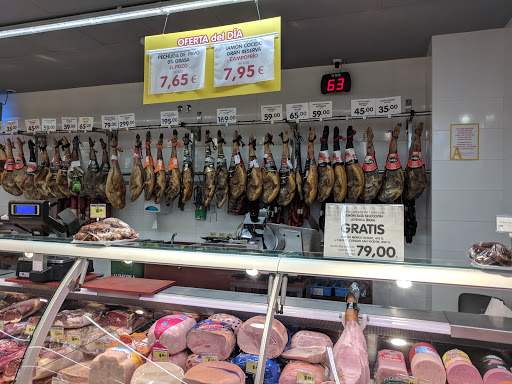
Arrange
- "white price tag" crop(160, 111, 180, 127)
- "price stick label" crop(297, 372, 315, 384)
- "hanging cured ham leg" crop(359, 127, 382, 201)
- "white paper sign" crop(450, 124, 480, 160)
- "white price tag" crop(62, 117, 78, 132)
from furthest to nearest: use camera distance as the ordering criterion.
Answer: "white price tag" crop(62, 117, 78, 132) < "white price tag" crop(160, 111, 180, 127) < "hanging cured ham leg" crop(359, 127, 382, 201) < "white paper sign" crop(450, 124, 480, 160) < "price stick label" crop(297, 372, 315, 384)

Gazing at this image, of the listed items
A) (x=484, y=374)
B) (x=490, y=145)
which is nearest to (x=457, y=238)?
(x=490, y=145)

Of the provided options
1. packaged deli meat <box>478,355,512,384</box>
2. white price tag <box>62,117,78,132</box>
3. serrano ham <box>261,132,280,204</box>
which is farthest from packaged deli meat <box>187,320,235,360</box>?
white price tag <box>62,117,78,132</box>

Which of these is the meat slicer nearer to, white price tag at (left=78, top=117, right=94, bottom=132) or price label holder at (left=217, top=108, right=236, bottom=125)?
price label holder at (left=217, top=108, right=236, bottom=125)

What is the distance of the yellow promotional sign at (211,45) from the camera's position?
2758mm

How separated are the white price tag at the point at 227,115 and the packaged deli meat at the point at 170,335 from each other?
12.2ft

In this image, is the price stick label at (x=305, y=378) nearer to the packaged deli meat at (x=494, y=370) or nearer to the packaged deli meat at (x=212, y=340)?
the packaged deli meat at (x=212, y=340)

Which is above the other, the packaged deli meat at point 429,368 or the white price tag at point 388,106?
the white price tag at point 388,106

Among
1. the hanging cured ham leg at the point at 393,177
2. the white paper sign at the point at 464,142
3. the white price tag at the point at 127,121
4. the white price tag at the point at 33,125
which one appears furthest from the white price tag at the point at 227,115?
the white price tag at the point at 33,125

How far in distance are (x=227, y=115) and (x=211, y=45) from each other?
237cm

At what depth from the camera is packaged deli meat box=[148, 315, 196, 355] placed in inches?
74.1

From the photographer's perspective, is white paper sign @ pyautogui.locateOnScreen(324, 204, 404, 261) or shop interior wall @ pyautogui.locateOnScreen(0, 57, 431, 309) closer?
white paper sign @ pyautogui.locateOnScreen(324, 204, 404, 261)

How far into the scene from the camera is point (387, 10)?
3895mm

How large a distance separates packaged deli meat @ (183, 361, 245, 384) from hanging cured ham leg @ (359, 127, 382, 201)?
11.6 ft

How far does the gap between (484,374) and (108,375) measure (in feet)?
5.67
